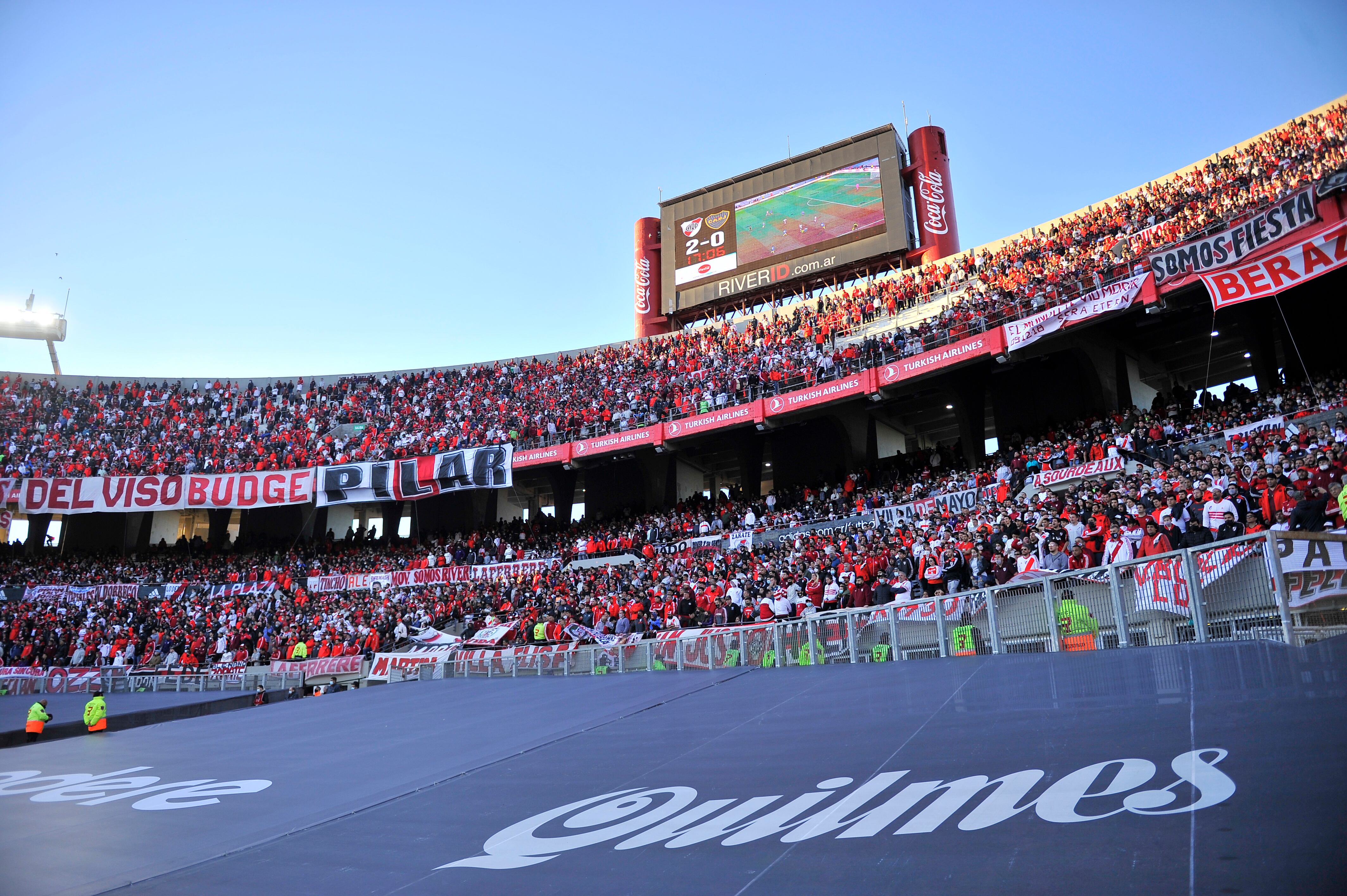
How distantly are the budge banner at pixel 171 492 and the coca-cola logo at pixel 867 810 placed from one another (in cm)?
3289

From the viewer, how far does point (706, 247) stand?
42656mm

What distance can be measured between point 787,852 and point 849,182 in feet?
126

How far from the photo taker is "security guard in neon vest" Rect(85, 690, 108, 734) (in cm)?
1564

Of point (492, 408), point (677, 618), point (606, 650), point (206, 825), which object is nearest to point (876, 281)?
point (492, 408)

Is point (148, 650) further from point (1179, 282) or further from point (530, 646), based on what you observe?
point (1179, 282)

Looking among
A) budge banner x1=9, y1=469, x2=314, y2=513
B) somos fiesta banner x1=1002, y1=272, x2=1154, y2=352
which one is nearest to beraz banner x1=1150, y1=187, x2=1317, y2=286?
somos fiesta banner x1=1002, y1=272, x2=1154, y2=352

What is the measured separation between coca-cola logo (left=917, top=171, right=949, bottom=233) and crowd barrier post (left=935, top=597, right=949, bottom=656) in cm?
2989

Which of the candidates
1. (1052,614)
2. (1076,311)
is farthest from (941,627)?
(1076,311)

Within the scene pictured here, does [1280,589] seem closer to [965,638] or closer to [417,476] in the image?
[965,638]

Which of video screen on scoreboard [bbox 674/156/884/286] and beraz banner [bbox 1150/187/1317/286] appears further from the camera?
video screen on scoreboard [bbox 674/156/884/286]

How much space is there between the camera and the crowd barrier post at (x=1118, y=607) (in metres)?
9.35

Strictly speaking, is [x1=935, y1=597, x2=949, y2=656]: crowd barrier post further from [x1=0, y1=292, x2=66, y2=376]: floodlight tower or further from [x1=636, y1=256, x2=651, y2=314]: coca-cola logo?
[x1=0, y1=292, x2=66, y2=376]: floodlight tower

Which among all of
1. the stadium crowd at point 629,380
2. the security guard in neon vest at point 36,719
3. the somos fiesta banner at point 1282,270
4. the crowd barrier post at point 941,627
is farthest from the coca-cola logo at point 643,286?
the crowd barrier post at point 941,627

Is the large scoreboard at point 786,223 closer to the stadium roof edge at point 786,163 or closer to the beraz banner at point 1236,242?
the stadium roof edge at point 786,163
